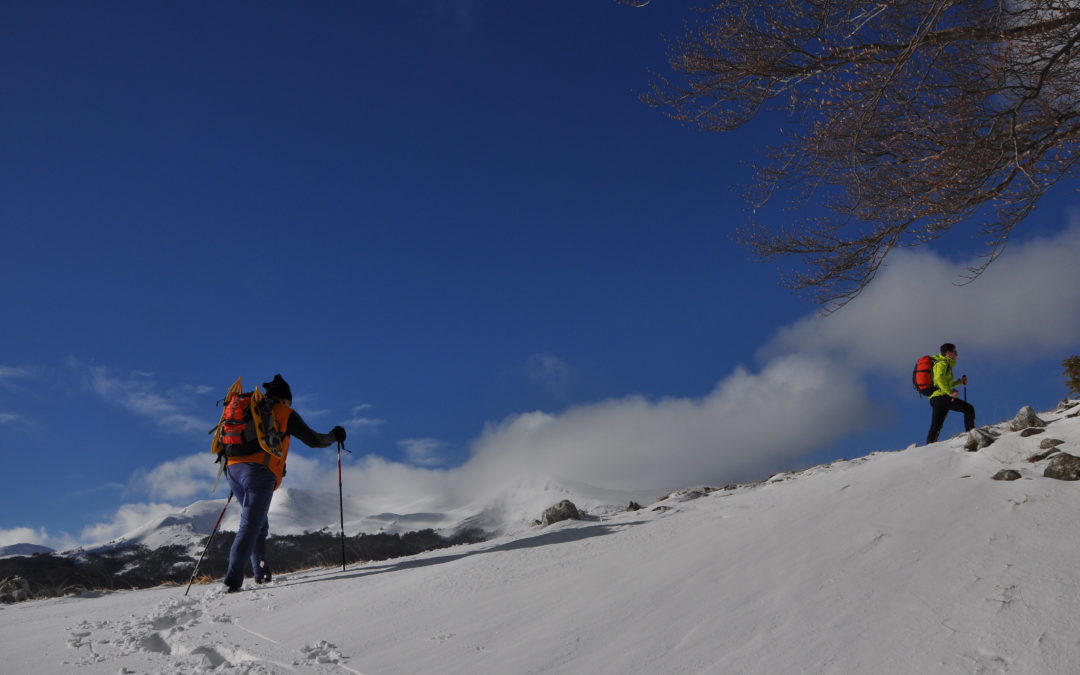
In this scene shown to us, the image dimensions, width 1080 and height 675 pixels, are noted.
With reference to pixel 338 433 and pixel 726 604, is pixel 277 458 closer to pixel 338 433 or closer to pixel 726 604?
pixel 338 433

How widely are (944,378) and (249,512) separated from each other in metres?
10.4

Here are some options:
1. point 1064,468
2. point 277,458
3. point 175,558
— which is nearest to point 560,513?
point 277,458

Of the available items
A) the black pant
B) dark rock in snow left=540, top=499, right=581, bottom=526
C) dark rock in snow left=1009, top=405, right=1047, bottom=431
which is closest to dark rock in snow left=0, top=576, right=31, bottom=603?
dark rock in snow left=540, top=499, right=581, bottom=526

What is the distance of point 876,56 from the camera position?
7.28m

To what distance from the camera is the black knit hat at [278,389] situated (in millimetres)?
8438

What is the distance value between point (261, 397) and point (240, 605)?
8.30 feet

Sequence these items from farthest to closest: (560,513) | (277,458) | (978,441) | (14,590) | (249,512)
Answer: (14,590) < (560,513) < (277,458) < (249,512) < (978,441)

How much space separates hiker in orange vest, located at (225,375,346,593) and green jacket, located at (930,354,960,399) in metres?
9.62

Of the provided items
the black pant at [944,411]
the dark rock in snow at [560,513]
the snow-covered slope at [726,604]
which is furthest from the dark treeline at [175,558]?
the black pant at [944,411]

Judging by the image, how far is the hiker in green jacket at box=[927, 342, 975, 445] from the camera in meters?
11.2

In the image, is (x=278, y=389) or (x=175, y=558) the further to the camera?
(x=175, y=558)

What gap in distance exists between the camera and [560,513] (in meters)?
9.36

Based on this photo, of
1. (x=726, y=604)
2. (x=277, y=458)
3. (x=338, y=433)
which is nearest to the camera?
(x=726, y=604)

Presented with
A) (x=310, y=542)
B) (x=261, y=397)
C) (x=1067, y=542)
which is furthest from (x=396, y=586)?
(x=310, y=542)
